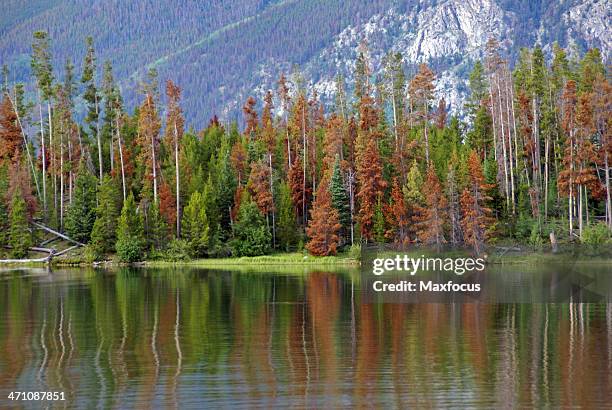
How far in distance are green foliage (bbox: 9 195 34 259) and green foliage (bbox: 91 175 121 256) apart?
20.8 ft

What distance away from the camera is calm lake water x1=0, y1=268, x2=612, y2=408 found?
3037cm

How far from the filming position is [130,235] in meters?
98.1

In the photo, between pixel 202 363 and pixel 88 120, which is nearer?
pixel 202 363

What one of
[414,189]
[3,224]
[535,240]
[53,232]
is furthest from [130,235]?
[535,240]

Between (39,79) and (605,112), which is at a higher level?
(39,79)

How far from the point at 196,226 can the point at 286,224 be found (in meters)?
9.31

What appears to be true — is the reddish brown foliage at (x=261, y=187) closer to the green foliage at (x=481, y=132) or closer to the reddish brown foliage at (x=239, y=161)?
the reddish brown foliage at (x=239, y=161)

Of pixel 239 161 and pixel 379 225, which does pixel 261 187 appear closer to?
pixel 239 161

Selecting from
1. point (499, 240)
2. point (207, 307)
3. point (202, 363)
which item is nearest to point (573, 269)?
point (499, 240)

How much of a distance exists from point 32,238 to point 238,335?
204 ft

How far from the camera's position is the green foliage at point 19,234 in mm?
98250

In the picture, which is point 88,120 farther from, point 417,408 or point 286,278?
point 417,408

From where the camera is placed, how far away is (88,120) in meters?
108

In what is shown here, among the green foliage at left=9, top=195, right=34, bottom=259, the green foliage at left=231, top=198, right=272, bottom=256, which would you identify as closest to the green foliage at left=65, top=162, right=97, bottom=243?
the green foliage at left=9, top=195, right=34, bottom=259
